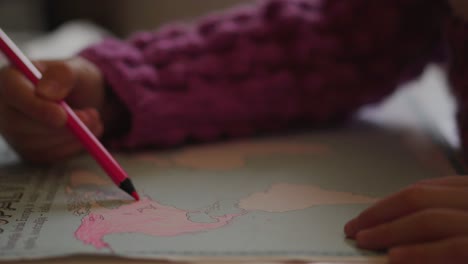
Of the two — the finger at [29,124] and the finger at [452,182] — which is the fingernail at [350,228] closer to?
the finger at [452,182]

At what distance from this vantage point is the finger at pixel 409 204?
0.28 meters

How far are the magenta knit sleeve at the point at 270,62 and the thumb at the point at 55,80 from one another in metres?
0.06

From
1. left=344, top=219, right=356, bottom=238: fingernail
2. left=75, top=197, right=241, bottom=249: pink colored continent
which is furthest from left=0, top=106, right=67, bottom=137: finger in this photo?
left=344, top=219, right=356, bottom=238: fingernail

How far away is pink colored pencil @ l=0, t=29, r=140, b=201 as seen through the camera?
35cm

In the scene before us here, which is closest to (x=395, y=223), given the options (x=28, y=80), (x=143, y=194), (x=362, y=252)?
(x=362, y=252)

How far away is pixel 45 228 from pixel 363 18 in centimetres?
36

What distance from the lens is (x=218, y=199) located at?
0.35m

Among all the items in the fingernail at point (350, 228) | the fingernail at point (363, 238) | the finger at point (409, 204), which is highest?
the finger at point (409, 204)

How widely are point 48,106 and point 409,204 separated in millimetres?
250

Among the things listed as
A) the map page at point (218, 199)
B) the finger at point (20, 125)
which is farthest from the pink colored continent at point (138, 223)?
the finger at point (20, 125)

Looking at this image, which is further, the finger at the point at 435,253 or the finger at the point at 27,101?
the finger at the point at 27,101

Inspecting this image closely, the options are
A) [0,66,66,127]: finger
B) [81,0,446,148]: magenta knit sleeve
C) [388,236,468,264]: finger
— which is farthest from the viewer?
[81,0,446,148]: magenta knit sleeve

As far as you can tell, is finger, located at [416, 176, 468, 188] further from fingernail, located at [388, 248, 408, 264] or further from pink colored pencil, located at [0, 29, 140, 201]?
pink colored pencil, located at [0, 29, 140, 201]

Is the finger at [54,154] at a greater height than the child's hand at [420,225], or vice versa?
the finger at [54,154]
